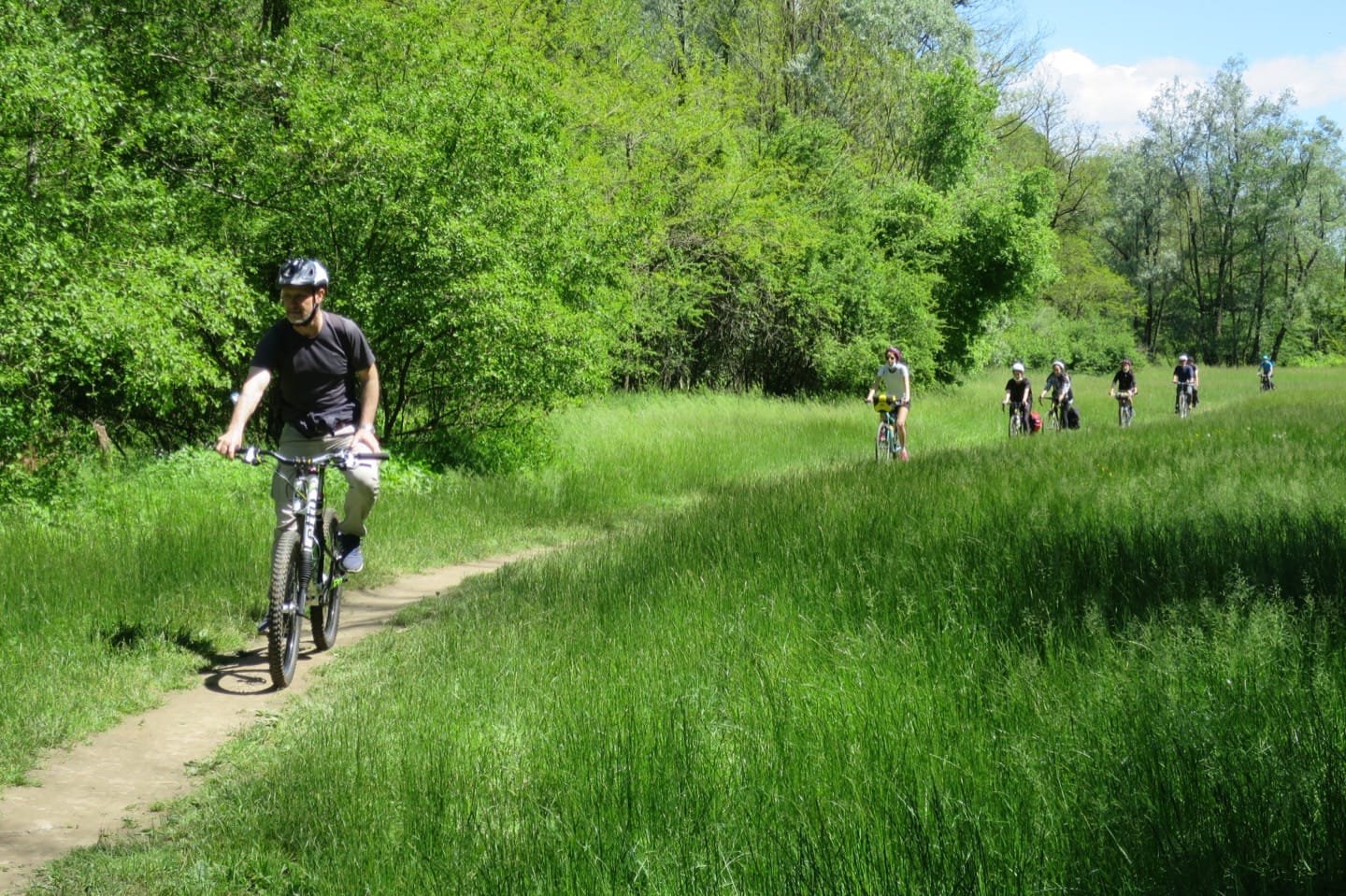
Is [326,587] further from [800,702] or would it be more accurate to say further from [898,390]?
[898,390]

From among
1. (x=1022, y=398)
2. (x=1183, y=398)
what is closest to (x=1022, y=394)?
(x=1022, y=398)

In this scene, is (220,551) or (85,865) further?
(220,551)

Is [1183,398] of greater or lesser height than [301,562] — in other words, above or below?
below

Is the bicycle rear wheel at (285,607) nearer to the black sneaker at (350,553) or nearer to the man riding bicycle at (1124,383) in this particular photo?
the black sneaker at (350,553)

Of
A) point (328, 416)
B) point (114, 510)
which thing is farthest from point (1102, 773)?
point (114, 510)

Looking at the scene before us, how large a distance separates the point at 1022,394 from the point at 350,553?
18259 millimetres

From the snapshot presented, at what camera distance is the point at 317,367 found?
21.1 feet

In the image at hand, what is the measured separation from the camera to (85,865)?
3715 mm

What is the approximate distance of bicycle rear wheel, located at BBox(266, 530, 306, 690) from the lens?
238 inches

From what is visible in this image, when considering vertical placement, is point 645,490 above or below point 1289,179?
below

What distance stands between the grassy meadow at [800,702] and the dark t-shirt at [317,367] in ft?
5.09

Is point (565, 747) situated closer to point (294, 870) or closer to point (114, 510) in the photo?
point (294, 870)

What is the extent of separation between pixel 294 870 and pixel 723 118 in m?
26.2

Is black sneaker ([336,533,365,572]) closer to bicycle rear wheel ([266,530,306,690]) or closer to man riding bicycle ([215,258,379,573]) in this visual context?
man riding bicycle ([215,258,379,573])
